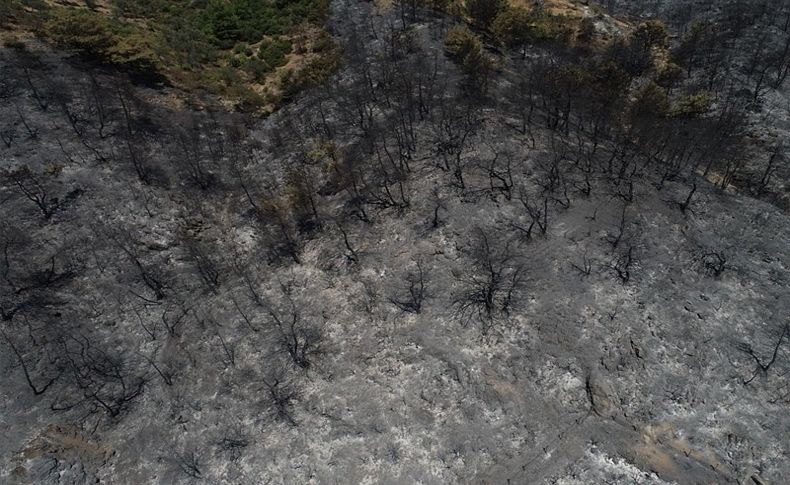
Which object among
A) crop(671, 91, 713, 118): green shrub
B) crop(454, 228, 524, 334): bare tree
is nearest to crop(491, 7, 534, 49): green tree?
crop(671, 91, 713, 118): green shrub

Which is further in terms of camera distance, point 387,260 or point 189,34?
point 189,34

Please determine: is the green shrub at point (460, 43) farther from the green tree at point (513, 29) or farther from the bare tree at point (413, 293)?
the bare tree at point (413, 293)

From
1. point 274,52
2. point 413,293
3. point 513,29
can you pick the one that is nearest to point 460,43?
point 513,29

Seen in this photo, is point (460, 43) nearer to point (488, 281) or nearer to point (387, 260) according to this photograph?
point (387, 260)

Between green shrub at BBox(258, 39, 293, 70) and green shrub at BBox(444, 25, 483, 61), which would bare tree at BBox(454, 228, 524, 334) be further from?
green shrub at BBox(258, 39, 293, 70)

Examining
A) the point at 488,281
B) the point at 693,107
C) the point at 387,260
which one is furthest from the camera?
the point at 693,107

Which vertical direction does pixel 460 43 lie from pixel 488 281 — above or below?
above

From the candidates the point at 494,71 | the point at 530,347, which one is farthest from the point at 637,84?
the point at 530,347

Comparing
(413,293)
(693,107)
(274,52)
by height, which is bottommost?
(413,293)

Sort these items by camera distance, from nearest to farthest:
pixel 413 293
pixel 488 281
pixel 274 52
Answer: pixel 413 293 < pixel 488 281 < pixel 274 52

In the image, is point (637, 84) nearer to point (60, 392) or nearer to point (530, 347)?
point (530, 347)

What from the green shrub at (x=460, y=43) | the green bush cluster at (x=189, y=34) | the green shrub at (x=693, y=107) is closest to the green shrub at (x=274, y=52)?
the green bush cluster at (x=189, y=34)
